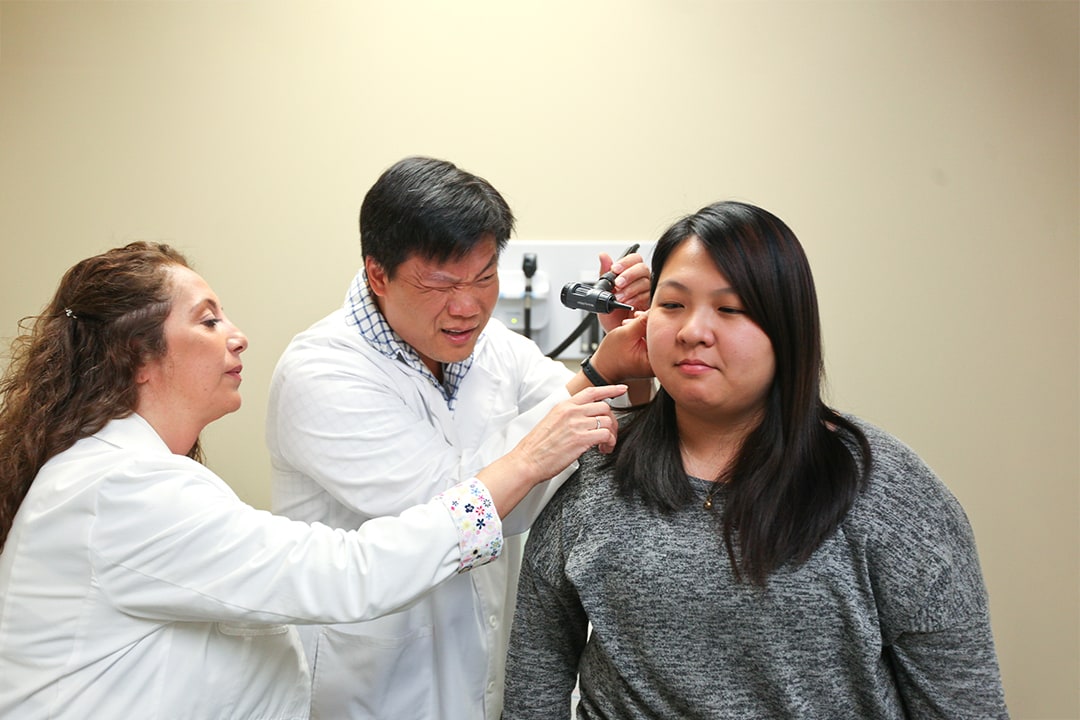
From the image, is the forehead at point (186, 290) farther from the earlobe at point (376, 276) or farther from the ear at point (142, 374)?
the earlobe at point (376, 276)

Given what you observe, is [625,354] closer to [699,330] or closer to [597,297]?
[597,297]

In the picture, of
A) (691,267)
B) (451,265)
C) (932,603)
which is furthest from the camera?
(451,265)

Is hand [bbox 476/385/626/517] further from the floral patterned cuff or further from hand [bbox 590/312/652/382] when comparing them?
hand [bbox 590/312/652/382]

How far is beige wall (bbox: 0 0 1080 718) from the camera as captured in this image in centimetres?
187

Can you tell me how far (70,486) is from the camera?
111 cm

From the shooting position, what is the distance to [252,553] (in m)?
1.13

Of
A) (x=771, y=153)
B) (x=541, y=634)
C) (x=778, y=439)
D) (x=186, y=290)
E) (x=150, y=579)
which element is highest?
(x=771, y=153)

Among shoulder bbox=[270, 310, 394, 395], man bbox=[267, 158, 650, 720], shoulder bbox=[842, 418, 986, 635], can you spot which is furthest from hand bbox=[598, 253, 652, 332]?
shoulder bbox=[842, 418, 986, 635]

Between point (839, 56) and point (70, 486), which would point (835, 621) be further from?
point (839, 56)

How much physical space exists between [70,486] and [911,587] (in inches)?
39.3

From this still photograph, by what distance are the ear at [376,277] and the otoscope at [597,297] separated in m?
0.28

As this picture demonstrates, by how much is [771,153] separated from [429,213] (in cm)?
88

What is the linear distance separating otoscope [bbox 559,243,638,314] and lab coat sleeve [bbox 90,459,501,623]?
35 centimetres

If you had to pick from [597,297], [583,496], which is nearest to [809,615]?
[583,496]
